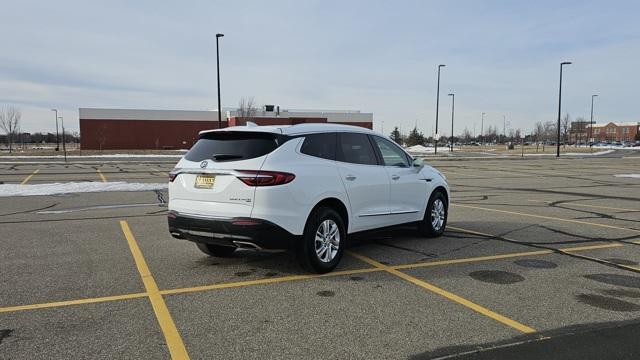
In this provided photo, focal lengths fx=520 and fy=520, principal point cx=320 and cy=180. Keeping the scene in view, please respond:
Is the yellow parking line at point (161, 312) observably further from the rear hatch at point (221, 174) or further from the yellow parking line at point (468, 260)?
the yellow parking line at point (468, 260)

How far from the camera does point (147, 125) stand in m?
69.4

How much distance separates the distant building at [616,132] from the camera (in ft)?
536

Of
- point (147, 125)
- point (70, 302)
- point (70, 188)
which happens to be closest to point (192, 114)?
point (147, 125)

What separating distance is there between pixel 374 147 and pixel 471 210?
5.41m

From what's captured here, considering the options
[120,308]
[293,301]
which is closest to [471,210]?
[293,301]

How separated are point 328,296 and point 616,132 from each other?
192 metres

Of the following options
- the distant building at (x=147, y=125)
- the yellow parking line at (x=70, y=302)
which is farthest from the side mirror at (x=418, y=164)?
the distant building at (x=147, y=125)

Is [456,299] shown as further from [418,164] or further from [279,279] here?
[418,164]

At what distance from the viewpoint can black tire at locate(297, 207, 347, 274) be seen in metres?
5.91

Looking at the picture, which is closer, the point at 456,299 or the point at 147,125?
the point at 456,299

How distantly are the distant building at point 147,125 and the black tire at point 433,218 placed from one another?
5746 cm

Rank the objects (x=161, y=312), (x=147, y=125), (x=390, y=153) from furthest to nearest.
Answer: (x=147, y=125) < (x=390, y=153) < (x=161, y=312)

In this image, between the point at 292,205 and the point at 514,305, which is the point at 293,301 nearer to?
the point at 292,205

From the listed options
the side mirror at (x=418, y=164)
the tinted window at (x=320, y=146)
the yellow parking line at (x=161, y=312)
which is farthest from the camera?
the side mirror at (x=418, y=164)
